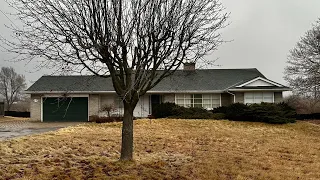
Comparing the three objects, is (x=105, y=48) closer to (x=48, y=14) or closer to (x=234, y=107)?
(x=48, y=14)

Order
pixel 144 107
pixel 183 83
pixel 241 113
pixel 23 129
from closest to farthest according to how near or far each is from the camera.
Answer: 1. pixel 23 129
2. pixel 241 113
3. pixel 144 107
4. pixel 183 83

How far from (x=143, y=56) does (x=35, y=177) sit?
345 cm

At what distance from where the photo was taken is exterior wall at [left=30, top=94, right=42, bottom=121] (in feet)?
86.5

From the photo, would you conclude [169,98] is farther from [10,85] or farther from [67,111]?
[10,85]

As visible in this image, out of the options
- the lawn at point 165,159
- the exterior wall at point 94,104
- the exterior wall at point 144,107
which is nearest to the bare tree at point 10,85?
the exterior wall at point 94,104

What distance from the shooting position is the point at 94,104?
1043 inches

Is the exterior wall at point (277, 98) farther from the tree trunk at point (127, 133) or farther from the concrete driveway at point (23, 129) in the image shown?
the tree trunk at point (127, 133)

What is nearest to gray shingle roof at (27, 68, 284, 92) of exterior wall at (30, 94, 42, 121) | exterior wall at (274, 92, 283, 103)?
exterior wall at (30, 94, 42, 121)

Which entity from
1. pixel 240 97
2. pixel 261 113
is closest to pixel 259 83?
pixel 240 97

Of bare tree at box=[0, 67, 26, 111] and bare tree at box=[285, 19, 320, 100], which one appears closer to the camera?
bare tree at box=[285, 19, 320, 100]

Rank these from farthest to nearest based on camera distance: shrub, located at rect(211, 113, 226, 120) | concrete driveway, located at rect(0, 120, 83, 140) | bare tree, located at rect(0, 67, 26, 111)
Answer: bare tree, located at rect(0, 67, 26, 111)
shrub, located at rect(211, 113, 226, 120)
concrete driveway, located at rect(0, 120, 83, 140)

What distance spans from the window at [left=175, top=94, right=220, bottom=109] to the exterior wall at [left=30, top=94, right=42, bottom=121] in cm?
1138

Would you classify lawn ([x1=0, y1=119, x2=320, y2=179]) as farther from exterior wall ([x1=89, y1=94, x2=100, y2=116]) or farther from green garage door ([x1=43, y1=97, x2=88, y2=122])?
green garage door ([x1=43, y1=97, x2=88, y2=122])

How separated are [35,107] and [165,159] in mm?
20300
